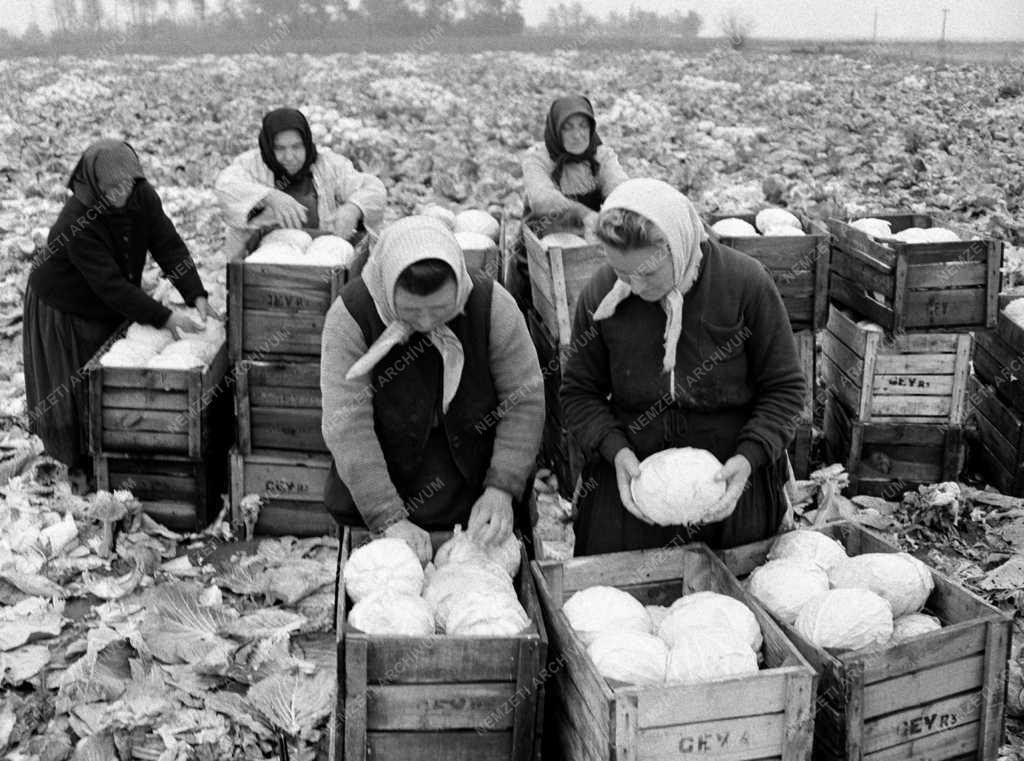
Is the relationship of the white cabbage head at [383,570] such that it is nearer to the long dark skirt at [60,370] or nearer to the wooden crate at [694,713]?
the wooden crate at [694,713]

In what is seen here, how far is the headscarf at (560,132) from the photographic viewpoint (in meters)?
5.54

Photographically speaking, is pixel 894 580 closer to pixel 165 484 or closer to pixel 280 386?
pixel 280 386

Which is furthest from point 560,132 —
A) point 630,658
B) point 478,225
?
point 630,658

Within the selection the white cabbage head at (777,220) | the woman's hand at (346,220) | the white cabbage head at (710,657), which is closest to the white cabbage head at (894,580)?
the white cabbage head at (710,657)

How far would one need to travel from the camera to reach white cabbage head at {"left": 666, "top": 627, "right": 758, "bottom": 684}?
250cm

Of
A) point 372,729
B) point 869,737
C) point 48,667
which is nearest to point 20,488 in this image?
point 48,667

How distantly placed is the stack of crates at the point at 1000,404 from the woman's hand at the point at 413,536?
11.4 ft

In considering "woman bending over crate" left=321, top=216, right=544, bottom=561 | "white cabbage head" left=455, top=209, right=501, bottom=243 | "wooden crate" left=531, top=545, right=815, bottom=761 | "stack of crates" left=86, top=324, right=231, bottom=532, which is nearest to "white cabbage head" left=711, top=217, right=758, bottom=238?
"white cabbage head" left=455, top=209, right=501, bottom=243

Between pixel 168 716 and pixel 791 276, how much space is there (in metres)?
3.48

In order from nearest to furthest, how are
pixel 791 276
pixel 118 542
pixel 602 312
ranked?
pixel 602 312 < pixel 118 542 < pixel 791 276

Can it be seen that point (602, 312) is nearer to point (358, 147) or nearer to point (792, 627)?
point (792, 627)

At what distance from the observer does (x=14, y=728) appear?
344 cm

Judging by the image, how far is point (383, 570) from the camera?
2.85 m

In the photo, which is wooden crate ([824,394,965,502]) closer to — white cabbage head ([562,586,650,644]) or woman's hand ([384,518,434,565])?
white cabbage head ([562,586,650,644])
